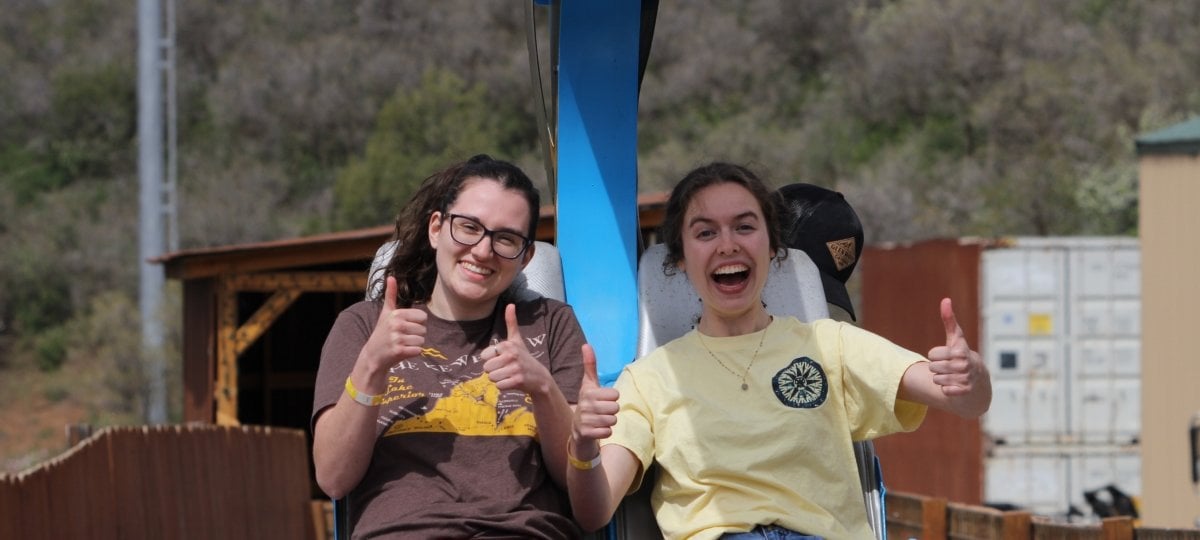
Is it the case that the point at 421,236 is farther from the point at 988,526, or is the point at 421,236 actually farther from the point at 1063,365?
the point at 1063,365

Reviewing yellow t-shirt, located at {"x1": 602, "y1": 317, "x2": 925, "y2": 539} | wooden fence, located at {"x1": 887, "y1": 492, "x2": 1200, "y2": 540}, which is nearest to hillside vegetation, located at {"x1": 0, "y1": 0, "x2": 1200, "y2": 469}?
wooden fence, located at {"x1": 887, "y1": 492, "x2": 1200, "y2": 540}

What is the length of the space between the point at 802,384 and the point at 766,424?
5.8 inches

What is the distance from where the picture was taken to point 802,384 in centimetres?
374

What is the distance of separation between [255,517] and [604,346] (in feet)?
17.0

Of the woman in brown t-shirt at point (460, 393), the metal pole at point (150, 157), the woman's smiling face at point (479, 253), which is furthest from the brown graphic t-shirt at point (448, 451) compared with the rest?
the metal pole at point (150, 157)

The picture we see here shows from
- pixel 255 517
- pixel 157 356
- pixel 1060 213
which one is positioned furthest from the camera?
pixel 1060 213

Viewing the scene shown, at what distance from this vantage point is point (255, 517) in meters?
9.12

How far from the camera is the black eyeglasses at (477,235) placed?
3773mm

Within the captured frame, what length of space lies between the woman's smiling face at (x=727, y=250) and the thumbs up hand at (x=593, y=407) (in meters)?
0.54

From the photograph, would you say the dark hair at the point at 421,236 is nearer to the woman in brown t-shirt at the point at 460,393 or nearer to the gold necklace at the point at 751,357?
the woman in brown t-shirt at the point at 460,393

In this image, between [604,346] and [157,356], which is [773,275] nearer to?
[604,346]

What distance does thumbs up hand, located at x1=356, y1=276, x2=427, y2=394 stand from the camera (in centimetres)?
336

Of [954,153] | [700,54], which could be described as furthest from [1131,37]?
[700,54]

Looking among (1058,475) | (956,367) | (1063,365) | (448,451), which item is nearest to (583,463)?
(448,451)
